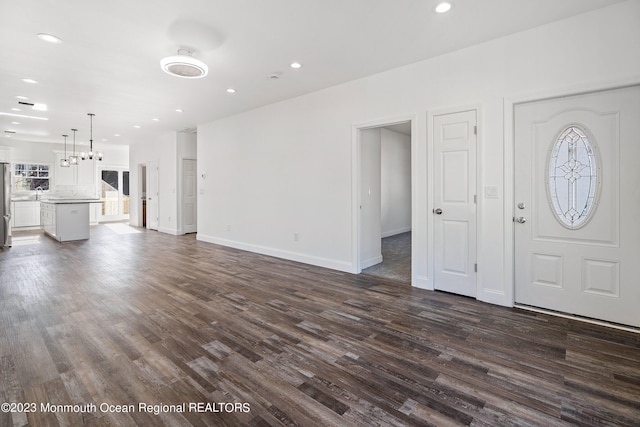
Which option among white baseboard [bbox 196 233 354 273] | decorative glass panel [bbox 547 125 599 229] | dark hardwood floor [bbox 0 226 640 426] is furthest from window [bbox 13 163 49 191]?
decorative glass panel [bbox 547 125 599 229]

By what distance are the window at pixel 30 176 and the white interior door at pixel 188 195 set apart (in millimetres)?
5539

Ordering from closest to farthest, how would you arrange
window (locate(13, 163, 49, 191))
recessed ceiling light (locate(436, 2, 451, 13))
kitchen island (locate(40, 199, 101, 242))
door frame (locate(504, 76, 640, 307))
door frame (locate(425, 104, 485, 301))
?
recessed ceiling light (locate(436, 2, 451, 13))
door frame (locate(504, 76, 640, 307))
door frame (locate(425, 104, 485, 301))
kitchen island (locate(40, 199, 101, 242))
window (locate(13, 163, 49, 191))

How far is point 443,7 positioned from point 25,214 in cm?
1263

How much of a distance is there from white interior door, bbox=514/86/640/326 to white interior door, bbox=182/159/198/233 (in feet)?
26.9

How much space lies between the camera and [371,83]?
4398 mm

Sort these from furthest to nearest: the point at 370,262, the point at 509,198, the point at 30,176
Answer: the point at 30,176 → the point at 370,262 → the point at 509,198

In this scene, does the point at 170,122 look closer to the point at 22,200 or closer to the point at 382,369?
the point at 22,200

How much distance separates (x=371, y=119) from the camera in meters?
4.39

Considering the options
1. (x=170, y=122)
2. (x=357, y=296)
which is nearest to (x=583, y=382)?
(x=357, y=296)

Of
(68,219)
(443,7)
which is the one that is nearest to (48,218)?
(68,219)

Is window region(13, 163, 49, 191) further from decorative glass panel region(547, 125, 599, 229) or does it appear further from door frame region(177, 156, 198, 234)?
decorative glass panel region(547, 125, 599, 229)

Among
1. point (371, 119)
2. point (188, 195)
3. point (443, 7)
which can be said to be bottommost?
point (188, 195)

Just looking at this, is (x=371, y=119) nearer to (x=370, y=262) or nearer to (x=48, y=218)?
(x=370, y=262)

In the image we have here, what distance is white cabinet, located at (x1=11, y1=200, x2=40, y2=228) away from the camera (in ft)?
31.2
